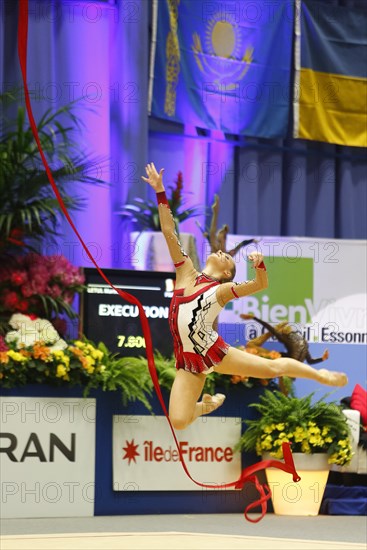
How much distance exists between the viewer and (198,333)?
4.43 m

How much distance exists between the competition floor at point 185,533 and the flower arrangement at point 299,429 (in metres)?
0.44

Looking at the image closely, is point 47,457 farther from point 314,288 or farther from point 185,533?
point 314,288

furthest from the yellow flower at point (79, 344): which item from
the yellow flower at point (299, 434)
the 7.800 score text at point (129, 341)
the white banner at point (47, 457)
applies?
the yellow flower at point (299, 434)

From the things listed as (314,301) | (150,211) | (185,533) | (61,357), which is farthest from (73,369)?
(314,301)

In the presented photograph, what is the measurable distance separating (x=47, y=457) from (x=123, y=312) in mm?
1292

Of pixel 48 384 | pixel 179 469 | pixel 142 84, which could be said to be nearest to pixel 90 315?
pixel 48 384

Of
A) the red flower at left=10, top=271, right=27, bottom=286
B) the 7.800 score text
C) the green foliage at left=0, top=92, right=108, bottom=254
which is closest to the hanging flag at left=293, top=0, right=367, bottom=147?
the green foliage at left=0, top=92, right=108, bottom=254

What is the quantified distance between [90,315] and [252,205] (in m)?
2.93

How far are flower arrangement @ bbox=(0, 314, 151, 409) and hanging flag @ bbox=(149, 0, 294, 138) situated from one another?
306 centimetres

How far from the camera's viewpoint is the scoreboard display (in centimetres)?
A: 678

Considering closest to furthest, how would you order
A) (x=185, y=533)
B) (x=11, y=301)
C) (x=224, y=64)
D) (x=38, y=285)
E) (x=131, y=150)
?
(x=185, y=533), (x=11, y=301), (x=38, y=285), (x=131, y=150), (x=224, y=64)

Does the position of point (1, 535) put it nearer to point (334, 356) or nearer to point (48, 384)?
point (48, 384)

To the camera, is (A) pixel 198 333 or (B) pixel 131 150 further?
(B) pixel 131 150

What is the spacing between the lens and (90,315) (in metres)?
6.78
